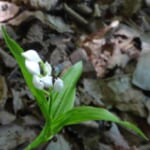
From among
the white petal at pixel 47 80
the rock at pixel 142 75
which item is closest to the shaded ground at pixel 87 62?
the rock at pixel 142 75

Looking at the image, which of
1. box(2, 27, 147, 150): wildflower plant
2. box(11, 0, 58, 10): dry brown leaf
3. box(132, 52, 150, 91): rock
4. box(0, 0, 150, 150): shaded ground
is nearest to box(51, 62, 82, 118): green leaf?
box(2, 27, 147, 150): wildflower plant

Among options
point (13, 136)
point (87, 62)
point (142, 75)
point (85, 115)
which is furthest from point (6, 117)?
point (142, 75)

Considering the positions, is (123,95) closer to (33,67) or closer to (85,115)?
(85,115)

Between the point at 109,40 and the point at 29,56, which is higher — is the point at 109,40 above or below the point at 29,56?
below

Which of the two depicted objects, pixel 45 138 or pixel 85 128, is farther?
pixel 85 128

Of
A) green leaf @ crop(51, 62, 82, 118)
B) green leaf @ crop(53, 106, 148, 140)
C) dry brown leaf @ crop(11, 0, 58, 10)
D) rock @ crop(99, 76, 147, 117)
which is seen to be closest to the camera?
green leaf @ crop(53, 106, 148, 140)

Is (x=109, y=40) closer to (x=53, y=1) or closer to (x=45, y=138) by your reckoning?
(x=53, y=1)

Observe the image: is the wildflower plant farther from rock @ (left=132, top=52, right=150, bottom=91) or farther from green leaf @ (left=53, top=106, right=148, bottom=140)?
rock @ (left=132, top=52, right=150, bottom=91)

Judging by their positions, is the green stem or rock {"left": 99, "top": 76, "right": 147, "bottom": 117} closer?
the green stem

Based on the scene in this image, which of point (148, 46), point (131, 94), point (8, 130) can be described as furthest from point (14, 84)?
point (148, 46)
